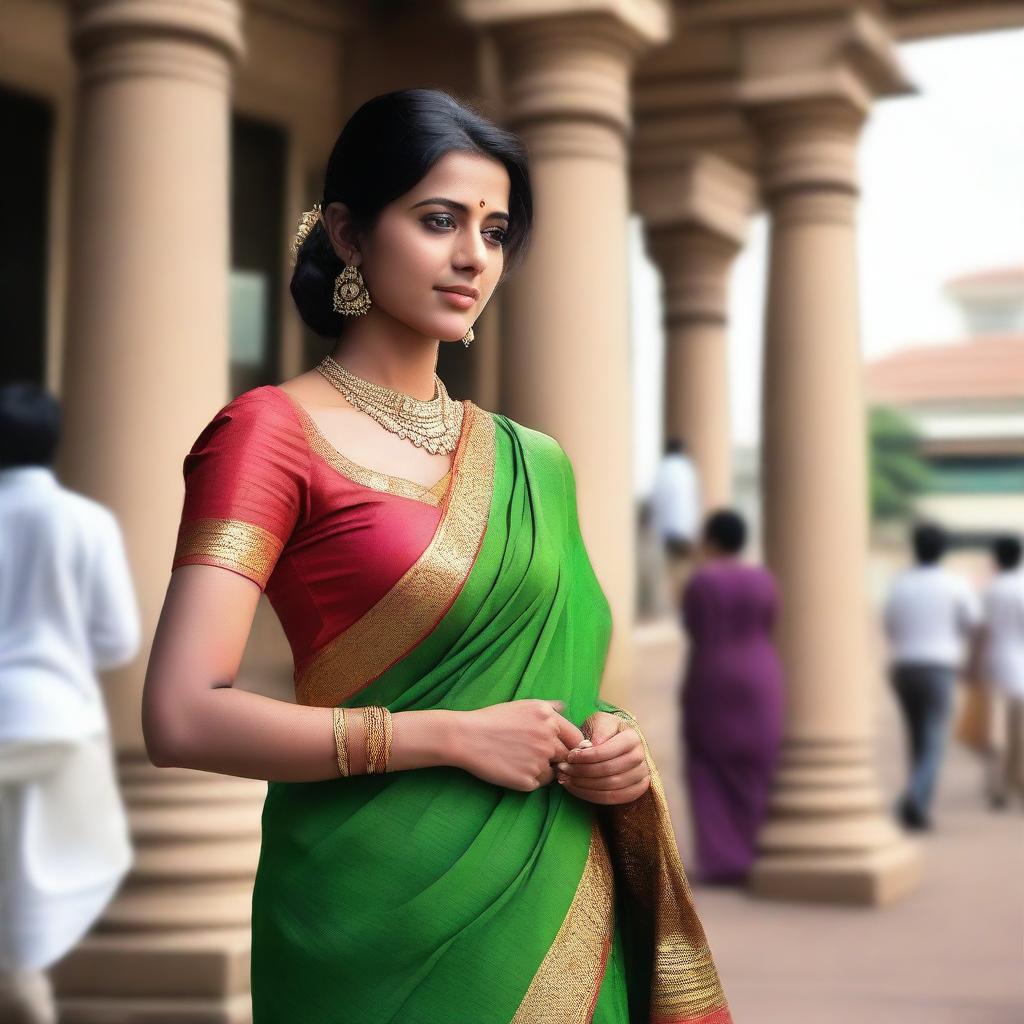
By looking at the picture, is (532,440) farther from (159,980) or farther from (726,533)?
(726,533)

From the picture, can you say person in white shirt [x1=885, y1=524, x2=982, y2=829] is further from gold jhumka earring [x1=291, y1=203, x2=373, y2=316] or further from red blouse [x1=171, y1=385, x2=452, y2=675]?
red blouse [x1=171, y1=385, x2=452, y2=675]

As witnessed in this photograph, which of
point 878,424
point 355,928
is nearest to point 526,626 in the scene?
point 355,928

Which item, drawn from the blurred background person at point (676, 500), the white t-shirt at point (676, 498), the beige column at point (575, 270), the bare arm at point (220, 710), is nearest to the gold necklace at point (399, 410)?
the bare arm at point (220, 710)

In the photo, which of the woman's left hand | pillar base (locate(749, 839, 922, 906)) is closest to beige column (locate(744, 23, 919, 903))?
pillar base (locate(749, 839, 922, 906))

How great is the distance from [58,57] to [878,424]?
1687 inches

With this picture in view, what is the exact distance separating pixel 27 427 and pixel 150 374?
0.65 metres

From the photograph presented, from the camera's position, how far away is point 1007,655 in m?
12.1

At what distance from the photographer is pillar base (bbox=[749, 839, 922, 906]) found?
854cm

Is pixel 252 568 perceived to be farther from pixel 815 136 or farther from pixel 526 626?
pixel 815 136

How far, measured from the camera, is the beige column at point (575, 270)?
23.0ft

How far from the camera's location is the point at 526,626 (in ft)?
6.99

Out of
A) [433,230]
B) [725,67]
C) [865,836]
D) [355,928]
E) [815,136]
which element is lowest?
[865,836]

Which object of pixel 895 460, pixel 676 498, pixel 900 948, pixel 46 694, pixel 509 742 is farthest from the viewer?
pixel 895 460

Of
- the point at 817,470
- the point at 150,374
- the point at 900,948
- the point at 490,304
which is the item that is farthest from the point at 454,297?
the point at 490,304
